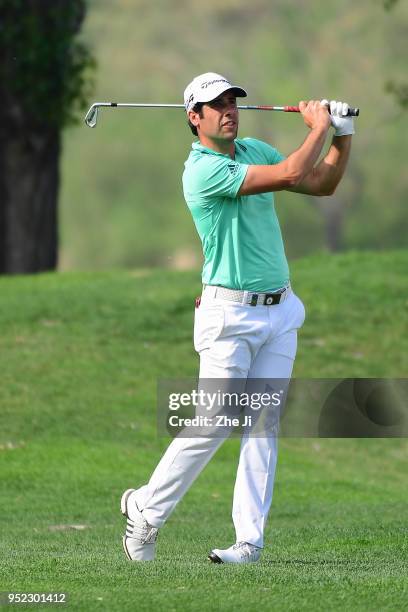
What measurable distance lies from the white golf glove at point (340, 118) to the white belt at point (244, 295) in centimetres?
87

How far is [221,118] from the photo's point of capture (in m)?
6.72

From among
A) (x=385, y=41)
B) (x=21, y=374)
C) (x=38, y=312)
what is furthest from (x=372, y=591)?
(x=385, y=41)

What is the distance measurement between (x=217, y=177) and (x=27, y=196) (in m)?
14.7

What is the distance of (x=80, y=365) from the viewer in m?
14.7

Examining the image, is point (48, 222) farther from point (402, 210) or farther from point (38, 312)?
point (402, 210)

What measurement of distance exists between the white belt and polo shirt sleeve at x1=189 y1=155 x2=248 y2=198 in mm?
445

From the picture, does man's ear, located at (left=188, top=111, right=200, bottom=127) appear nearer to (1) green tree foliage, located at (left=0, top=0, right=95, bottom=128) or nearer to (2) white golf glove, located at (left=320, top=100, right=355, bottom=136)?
(2) white golf glove, located at (left=320, top=100, right=355, bottom=136)

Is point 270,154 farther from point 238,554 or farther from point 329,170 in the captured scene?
point 238,554

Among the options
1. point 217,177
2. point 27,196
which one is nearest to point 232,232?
point 217,177

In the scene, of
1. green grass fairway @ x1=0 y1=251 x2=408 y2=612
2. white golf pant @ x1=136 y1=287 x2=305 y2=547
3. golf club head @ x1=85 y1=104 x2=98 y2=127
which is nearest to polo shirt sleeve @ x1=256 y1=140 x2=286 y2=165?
white golf pant @ x1=136 y1=287 x2=305 y2=547

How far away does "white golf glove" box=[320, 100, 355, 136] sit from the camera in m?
6.87

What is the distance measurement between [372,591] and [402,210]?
4843 cm

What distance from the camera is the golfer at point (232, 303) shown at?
6.59 meters

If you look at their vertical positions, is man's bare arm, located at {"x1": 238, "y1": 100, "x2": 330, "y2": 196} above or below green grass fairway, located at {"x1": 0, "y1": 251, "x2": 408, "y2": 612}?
above
